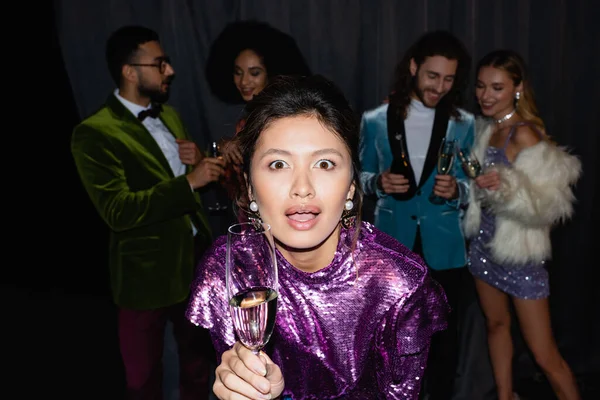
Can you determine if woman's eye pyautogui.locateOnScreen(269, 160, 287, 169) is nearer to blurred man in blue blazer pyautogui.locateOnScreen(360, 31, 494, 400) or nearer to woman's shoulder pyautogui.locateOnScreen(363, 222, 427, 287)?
woman's shoulder pyautogui.locateOnScreen(363, 222, 427, 287)

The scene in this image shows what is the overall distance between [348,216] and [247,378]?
59 centimetres

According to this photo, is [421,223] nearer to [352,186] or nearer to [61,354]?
[352,186]

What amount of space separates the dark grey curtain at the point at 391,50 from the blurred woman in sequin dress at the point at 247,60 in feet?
0.16

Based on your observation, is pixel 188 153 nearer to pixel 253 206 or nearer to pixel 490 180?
pixel 253 206

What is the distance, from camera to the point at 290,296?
155 centimetres

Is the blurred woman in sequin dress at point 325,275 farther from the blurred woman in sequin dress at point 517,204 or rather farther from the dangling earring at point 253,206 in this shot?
the blurred woman in sequin dress at point 517,204

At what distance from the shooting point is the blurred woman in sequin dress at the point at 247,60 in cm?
291

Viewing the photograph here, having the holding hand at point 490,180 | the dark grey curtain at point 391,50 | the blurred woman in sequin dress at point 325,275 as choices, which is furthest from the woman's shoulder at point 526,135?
the blurred woman in sequin dress at point 325,275

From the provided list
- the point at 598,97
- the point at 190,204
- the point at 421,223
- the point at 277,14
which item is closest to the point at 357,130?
the point at 190,204

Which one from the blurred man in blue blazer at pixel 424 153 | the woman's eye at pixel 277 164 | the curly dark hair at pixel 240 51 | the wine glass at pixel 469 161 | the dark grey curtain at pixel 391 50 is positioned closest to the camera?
the woman's eye at pixel 277 164

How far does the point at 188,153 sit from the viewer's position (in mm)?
2648

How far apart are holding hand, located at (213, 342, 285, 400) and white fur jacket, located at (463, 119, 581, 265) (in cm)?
183

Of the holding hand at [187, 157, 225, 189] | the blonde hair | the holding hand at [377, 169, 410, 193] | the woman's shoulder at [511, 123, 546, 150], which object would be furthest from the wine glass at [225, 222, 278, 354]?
the blonde hair

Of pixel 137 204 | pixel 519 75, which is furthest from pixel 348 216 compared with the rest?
pixel 519 75
